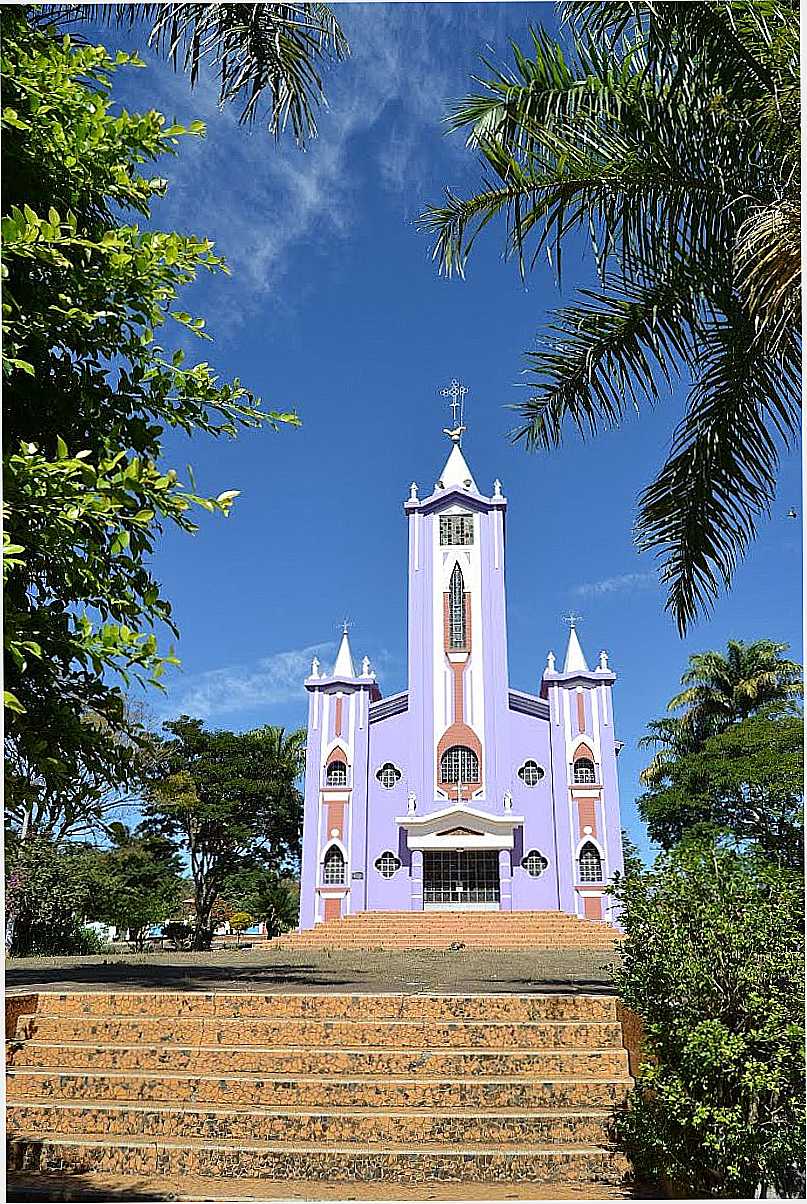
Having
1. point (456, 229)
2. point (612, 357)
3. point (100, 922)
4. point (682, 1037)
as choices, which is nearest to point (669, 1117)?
point (682, 1037)

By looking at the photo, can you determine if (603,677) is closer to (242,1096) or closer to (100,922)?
(100,922)

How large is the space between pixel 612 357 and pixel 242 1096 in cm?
585

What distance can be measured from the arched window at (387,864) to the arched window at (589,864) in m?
4.81

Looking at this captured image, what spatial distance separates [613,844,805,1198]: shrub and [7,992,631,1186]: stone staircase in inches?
35.8

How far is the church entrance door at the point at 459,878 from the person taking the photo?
2503 cm

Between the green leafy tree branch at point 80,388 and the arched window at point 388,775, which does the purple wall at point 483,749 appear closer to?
the arched window at point 388,775

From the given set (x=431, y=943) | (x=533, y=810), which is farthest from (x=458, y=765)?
(x=431, y=943)

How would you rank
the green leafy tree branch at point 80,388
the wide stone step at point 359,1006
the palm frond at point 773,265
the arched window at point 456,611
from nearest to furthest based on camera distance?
1. the green leafy tree branch at point 80,388
2. the palm frond at point 773,265
3. the wide stone step at point 359,1006
4. the arched window at point 456,611

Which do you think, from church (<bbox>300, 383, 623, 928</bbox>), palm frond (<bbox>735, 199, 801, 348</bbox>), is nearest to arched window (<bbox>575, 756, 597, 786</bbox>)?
church (<bbox>300, 383, 623, 928</bbox>)

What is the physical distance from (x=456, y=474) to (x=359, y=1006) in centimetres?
2312

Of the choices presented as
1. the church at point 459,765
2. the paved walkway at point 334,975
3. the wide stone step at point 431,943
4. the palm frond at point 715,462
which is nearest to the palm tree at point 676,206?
the palm frond at point 715,462

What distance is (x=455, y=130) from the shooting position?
6.29 metres

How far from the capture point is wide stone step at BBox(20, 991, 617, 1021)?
24.1 ft

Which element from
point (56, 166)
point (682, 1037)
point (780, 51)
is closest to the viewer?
point (56, 166)
